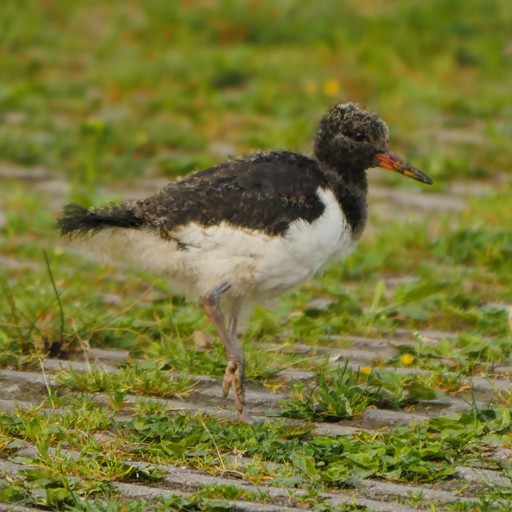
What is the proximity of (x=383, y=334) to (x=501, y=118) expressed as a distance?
178 inches

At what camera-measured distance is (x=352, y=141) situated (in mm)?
5969

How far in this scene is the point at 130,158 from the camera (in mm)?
9742

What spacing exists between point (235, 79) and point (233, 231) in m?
6.19

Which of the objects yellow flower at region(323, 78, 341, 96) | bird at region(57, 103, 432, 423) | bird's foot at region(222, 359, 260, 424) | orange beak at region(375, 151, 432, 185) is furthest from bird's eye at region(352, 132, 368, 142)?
yellow flower at region(323, 78, 341, 96)

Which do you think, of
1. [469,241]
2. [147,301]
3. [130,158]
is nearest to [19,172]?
[130,158]

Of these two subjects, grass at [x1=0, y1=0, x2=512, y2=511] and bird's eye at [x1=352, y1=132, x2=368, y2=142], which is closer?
grass at [x1=0, y1=0, x2=512, y2=511]

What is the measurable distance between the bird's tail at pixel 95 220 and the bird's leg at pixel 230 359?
44 centimetres

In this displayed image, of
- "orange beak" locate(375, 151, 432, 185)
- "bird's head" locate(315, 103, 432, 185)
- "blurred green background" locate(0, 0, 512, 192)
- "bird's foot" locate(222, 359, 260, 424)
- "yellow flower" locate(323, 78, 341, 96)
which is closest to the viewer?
"bird's foot" locate(222, 359, 260, 424)

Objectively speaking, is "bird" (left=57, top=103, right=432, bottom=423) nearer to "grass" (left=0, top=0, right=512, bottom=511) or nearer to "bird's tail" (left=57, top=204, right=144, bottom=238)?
"bird's tail" (left=57, top=204, right=144, bottom=238)

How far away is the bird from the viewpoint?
5402 mm

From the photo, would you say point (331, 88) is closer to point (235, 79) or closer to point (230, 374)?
point (235, 79)

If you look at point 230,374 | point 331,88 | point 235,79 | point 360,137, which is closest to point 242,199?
point 230,374

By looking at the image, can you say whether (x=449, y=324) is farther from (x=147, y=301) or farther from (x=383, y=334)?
(x=147, y=301)

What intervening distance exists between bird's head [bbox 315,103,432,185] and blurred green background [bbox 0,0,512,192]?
120 inches
